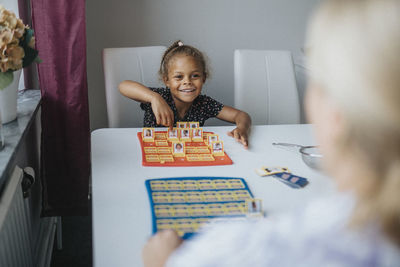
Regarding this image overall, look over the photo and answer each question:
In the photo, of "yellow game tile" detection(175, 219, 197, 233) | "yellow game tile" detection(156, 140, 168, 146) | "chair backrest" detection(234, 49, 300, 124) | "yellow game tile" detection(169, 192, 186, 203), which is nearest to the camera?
"yellow game tile" detection(175, 219, 197, 233)

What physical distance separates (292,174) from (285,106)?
40.2 inches

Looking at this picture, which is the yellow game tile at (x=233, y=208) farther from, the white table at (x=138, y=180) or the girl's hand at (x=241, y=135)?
the girl's hand at (x=241, y=135)

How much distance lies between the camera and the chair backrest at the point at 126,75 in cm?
196

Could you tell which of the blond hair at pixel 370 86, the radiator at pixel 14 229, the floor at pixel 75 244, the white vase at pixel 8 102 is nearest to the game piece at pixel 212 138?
the radiator at pixel 14 229

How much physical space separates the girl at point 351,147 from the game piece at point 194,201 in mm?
390

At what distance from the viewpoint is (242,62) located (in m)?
2.14

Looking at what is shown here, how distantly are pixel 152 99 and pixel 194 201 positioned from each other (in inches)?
29.8

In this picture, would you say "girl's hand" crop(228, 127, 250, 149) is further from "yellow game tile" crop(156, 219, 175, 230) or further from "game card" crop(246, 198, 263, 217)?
"yellow game tile" crop(156, 219, 175, 230)

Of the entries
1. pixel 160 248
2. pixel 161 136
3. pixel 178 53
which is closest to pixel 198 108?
pixel 178 53

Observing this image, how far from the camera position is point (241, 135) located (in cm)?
158

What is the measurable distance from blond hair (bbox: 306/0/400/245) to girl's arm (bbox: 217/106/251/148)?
3.33ft

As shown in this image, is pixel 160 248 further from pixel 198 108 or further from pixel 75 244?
pixel 75 244

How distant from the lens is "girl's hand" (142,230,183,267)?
0.77m

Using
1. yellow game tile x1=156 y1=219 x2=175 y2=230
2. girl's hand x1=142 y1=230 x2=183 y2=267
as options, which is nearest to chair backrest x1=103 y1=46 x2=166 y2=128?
yellow game tile x1=156 y1=219 x2=175 y2=230
